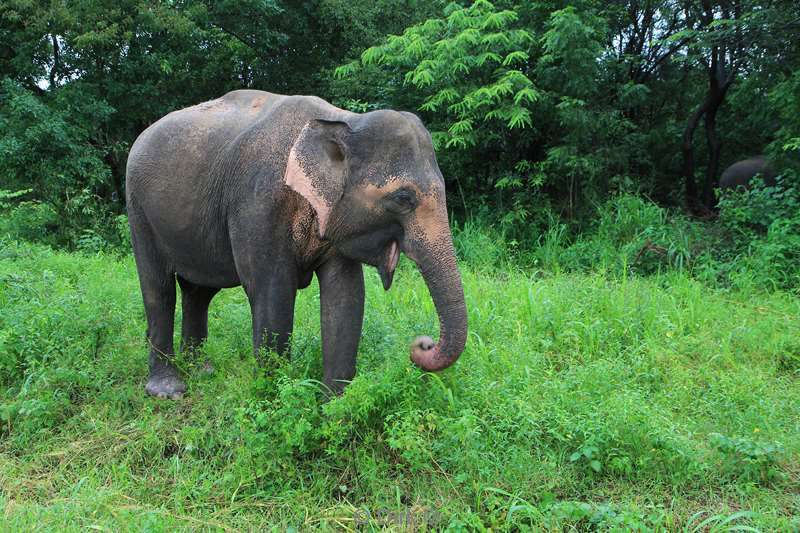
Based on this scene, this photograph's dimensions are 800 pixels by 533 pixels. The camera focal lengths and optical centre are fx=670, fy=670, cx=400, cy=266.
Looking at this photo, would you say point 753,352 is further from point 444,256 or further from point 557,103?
point 557,103

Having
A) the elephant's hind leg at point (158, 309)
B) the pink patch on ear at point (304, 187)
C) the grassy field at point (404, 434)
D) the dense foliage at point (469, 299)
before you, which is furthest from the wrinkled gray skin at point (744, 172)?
the elephant's hind leg at point (158, 309)

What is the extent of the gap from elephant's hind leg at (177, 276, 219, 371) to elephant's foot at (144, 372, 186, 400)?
23 cm

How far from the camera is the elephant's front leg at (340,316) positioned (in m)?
3.45

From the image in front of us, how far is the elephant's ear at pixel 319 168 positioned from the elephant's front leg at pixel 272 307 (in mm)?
350

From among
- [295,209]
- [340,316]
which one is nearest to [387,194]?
[295,209]

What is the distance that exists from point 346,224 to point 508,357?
1.63 meters

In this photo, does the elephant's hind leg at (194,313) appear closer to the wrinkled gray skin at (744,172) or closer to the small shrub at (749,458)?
the small shrub at (749,458)

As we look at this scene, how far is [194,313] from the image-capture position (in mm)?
4355

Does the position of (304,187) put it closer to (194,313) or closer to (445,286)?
(445,286)

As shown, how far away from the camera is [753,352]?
15.5 ft

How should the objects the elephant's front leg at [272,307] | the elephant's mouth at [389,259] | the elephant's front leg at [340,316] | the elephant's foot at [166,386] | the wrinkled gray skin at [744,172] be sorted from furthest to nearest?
the wrinkled gray skin at [744,172] < the elephant's foot at [166,386] < the elephant's front leg at [340,316] < the elephant's front leg at [272,307] < the elephant's mouth at [389,259]

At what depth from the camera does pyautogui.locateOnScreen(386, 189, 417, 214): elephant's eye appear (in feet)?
10.1

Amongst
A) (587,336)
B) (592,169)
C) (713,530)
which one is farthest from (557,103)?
(713,530)

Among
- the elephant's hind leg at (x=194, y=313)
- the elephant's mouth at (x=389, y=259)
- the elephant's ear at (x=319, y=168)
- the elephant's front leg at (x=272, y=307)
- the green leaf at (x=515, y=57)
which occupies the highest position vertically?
the green leaf at (x=515, y=57)
